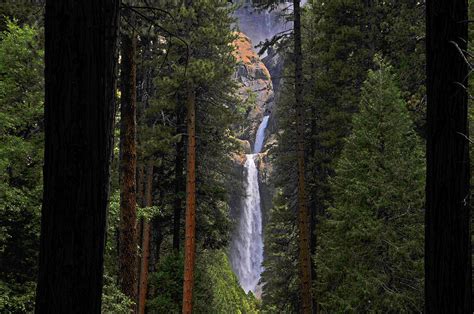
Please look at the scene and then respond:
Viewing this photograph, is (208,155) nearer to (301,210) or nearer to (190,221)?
(190,221)

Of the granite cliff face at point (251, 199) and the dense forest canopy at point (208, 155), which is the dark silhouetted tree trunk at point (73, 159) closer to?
the dense forest canopy at point (208, 155)

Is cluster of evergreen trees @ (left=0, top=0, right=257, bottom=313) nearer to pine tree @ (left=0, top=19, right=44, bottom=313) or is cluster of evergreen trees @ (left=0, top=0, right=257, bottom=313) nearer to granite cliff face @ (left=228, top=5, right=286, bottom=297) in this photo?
pine tree @ (left=0, top=19, right=44, bottom=313)

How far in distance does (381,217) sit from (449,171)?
23.0ft

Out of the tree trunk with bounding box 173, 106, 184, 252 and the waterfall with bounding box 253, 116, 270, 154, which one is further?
the waterfall with bounding box 253, 116, 270, 154

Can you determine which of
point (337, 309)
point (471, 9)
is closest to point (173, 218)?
point (337, 309)

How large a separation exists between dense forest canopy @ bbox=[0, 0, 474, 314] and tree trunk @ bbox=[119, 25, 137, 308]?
0.03 meters

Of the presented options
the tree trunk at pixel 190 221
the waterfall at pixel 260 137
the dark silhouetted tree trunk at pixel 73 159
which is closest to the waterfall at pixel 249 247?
the waterfall at pixel 260 137

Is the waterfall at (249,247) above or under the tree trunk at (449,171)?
under

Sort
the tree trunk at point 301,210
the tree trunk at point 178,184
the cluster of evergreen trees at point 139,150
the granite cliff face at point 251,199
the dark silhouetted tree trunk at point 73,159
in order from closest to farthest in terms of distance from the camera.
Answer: the dark silhouetted tree trunk at point 73,159 → the cluster of evergreen trees at point 139,150 → the tree trunk at point 301,210 → the tree trunk at point 178,184 → the granite cliff face at point 251,199

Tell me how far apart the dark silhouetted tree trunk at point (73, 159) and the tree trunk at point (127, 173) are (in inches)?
215

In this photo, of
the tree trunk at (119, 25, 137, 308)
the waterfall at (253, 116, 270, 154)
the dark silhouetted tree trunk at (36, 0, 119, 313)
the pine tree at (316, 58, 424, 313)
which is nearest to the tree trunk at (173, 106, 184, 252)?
the pine tree at (316, 58, 424, 313)

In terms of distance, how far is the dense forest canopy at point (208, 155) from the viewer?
1.93 metres

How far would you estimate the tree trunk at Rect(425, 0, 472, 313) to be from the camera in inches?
133

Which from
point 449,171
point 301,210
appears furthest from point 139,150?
point 449,171
